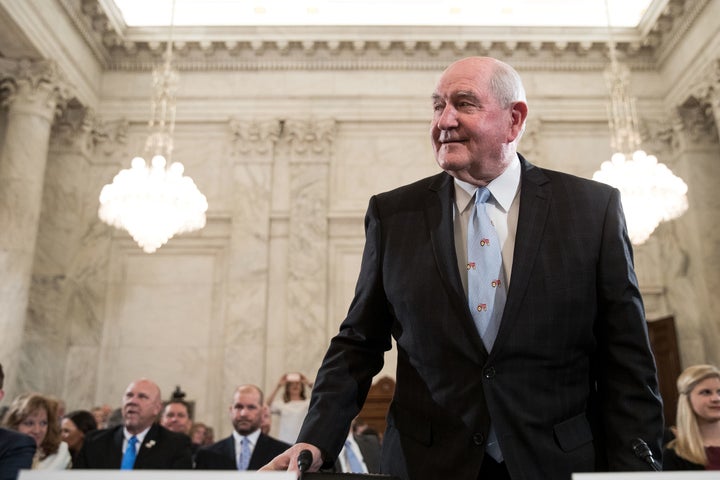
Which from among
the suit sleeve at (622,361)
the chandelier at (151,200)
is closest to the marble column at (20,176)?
the chandelier at (151,200)

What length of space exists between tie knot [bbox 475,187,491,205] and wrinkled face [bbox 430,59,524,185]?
53 millimetres

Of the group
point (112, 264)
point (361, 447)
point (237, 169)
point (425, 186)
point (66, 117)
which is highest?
point (66, 117)

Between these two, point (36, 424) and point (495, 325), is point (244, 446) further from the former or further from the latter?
point (495, 325)

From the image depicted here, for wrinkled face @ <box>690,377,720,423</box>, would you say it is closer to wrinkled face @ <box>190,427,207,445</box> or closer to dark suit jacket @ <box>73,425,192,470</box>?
dark suit jacket @ <box>73,425,192,470</box>

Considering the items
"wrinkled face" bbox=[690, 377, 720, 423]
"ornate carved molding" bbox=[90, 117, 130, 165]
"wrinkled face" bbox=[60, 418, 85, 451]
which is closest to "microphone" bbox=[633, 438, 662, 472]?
"wrinkled face" bbox=[690, 377, 720, 423]

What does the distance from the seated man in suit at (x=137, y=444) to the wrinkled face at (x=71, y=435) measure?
3.37 ft

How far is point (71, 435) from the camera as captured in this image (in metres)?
7.50

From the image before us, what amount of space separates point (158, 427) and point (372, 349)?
491 cm

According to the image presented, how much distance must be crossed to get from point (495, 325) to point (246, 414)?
5.41 metres

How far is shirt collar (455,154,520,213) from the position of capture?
2.14m

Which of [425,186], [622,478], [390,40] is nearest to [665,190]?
[390,40]

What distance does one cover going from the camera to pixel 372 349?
2227mm

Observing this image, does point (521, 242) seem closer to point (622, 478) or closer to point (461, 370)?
point (461, 370)

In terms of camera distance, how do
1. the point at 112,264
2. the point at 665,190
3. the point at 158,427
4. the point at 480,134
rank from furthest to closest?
the point at 112,264 < the point at 665,190 < the point at 158,427 < the point at 480,134
